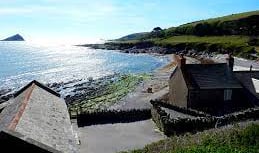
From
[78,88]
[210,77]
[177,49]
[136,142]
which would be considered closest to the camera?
[136,142]

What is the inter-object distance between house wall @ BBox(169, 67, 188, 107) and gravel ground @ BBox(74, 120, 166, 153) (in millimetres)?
6262

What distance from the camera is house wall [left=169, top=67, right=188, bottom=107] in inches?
1876

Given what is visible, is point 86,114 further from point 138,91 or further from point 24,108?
point 138,91

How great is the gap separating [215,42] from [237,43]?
16052mm

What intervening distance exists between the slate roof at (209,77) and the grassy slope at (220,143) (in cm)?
1892

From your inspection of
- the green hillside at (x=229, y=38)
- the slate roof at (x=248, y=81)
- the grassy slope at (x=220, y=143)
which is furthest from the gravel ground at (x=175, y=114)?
the green hillside at (x=229, y=38)

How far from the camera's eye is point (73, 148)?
2342 centimetres

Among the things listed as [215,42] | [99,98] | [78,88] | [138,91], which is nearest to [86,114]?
[99,98]

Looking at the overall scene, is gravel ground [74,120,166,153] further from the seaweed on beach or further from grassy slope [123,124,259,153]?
the seaweed on beach

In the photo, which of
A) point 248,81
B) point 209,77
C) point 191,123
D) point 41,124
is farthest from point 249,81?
point 41,124

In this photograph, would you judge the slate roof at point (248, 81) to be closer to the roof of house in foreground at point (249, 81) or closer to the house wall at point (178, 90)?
the roof of house in foreground at point (249, 81)

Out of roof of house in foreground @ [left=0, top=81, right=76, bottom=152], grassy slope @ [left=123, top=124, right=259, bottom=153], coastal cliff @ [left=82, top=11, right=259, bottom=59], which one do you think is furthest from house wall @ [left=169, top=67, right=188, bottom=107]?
coastal cliff @ [left=82, top=11, right=259, bottom=59]

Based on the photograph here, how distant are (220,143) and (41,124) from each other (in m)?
10.9

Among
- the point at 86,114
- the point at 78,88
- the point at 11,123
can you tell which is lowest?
the point at 78,88
